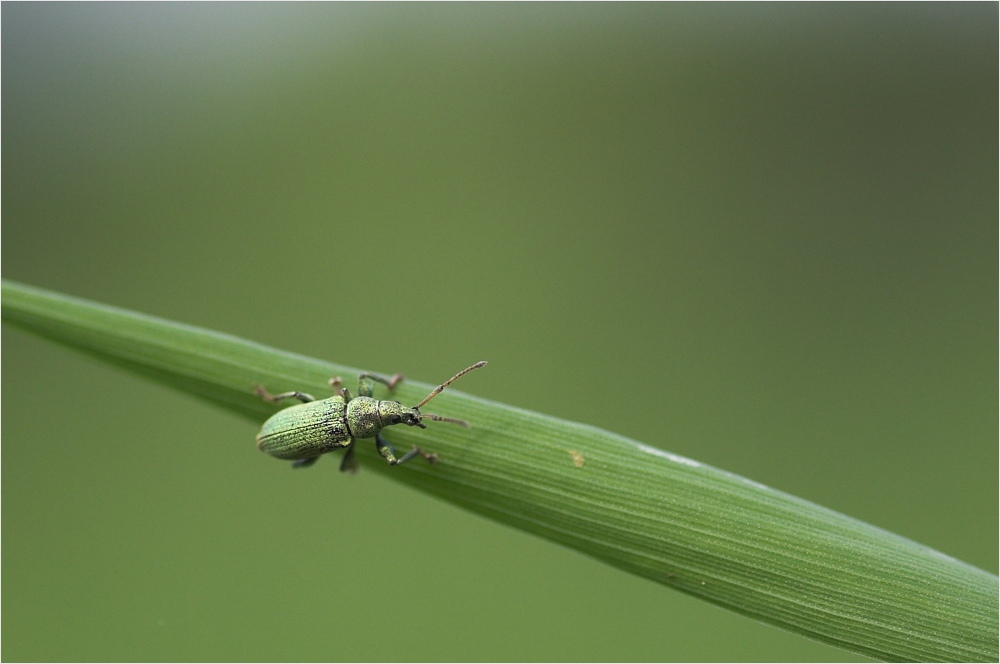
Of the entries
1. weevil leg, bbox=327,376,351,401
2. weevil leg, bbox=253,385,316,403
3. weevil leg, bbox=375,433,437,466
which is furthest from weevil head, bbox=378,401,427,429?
weevil leg, bbox=253,385,316,403

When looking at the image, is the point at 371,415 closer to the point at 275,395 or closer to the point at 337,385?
the point at 337,385

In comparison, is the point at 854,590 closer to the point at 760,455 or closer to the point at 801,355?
the point at 760,455

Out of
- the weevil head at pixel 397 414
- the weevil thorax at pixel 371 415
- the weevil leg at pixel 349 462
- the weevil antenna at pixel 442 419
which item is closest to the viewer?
the weevil antenna at pixel 442 419

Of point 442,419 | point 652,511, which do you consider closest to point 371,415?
point 442,419

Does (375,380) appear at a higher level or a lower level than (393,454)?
higher

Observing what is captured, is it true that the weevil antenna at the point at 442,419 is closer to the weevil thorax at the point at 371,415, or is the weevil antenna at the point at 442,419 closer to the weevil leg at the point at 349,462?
the weevil thorax at the point at 371,415

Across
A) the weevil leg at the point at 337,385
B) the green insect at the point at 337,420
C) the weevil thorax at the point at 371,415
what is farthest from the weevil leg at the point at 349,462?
the weevil leg at the point at 337,385

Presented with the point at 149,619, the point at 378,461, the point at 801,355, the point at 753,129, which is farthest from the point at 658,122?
the point at 149,619
